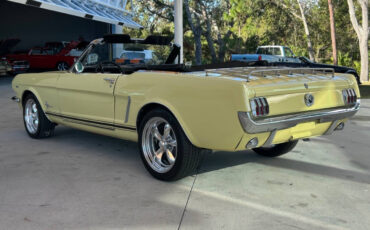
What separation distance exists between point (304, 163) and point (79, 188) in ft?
8.61

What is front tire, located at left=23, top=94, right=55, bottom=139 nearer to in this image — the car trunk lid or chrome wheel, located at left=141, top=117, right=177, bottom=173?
chrome wheel, located at left=141, top=117, right=177, bottom=173

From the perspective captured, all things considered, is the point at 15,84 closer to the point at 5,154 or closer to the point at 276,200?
the point at 5,154

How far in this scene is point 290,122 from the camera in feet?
12.1

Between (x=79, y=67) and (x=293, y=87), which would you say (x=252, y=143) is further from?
(x=79, y=67)

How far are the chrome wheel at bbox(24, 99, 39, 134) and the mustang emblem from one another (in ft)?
13.8

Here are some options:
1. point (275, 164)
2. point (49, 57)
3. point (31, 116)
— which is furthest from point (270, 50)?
point (275, 164)

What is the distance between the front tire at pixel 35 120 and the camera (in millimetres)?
6039

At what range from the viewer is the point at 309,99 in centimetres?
386

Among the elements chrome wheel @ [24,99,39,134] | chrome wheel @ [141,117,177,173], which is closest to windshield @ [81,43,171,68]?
chrome wheel @ [141,117,177,173]

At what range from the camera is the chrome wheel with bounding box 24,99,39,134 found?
629 centimetres

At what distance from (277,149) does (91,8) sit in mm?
16636

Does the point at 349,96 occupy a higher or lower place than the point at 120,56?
lower

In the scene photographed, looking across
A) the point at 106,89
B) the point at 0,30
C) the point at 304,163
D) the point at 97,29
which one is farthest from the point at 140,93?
the point at 97,29

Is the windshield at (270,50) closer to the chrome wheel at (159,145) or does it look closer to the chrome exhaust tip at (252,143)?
the chrome wheel at (159,145)
